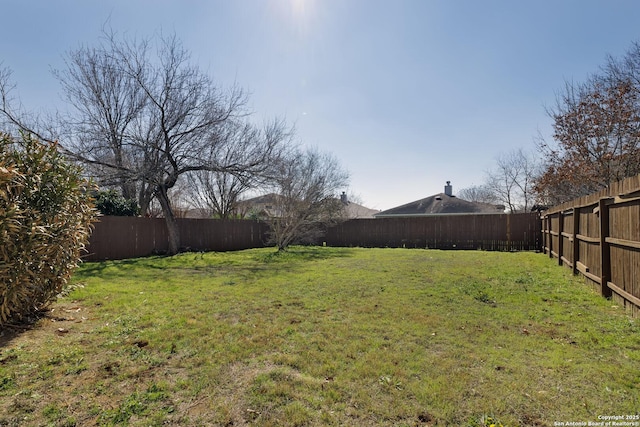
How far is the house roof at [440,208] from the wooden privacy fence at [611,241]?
19573 millimetres

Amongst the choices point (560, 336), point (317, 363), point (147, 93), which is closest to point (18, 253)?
point (317, 363)

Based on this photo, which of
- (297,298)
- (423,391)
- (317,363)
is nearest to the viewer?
(423,391)

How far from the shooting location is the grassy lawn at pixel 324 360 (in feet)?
6.47

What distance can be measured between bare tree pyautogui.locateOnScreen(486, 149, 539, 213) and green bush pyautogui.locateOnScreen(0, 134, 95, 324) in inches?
1088

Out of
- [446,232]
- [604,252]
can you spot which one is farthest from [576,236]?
[446,232]

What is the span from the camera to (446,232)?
1523 centimetres

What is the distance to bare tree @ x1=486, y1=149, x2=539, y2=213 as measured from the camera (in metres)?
25.0

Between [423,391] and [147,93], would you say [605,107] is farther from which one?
[147,93]

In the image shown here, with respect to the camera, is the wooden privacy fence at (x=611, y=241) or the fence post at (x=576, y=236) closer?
the wooden privacy fence at (x=611, y=241)

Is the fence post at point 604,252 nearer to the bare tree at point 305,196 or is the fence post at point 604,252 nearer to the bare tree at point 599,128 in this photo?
the bare tree at point 599,128

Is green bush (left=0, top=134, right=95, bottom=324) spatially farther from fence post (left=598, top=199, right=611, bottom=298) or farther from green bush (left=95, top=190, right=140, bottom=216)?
green bush (left=95, top=190, right=140, bottom=216)

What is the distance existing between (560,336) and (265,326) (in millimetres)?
3056

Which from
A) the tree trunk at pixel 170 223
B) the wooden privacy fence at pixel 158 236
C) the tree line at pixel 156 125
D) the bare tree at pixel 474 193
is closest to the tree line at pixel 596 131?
the tree line at pixel 156 125

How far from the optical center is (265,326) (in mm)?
3621
